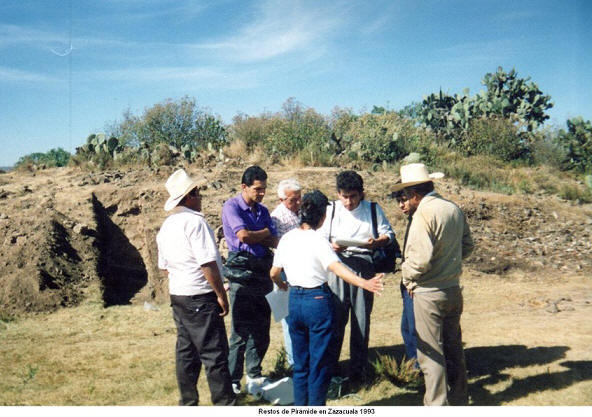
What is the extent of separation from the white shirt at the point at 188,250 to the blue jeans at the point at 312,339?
2.24 ft

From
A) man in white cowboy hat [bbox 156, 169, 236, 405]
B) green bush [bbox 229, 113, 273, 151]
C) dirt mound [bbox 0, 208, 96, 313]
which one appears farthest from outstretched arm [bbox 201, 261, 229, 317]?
green bush [bbox 229, 113, 273, 151]

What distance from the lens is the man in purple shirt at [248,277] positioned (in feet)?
14.4

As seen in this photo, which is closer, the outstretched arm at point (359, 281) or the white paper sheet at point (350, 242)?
the outstretched arm at point (359, 281)

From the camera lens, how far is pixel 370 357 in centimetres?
558

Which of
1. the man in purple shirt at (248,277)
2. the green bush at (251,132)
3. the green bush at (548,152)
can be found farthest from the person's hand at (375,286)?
the green bush at (548,152)

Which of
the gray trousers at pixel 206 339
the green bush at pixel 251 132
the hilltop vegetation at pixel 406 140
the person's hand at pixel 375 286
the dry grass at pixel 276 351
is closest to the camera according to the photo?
the person's hand at pixel 375 286

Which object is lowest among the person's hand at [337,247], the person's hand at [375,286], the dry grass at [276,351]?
the dry grass at [276,351]

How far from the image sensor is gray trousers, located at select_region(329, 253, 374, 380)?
4.54 m

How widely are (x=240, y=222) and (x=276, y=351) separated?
7.04 ft

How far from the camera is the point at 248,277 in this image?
14.5 feet

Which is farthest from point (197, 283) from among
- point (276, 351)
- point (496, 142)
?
point (496, 142)

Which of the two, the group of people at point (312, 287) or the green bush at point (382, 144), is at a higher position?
the green bush at point (382, 144)

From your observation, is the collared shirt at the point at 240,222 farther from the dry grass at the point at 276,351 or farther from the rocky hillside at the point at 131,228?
the rocky hillside at the point at 131,228

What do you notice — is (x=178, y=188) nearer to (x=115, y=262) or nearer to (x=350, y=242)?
(x=350, y=242)
